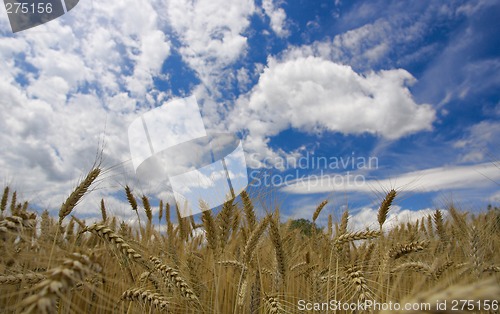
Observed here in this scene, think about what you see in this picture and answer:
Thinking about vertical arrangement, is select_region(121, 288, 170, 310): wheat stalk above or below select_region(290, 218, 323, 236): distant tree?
below

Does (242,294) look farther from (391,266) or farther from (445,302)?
(445,302)

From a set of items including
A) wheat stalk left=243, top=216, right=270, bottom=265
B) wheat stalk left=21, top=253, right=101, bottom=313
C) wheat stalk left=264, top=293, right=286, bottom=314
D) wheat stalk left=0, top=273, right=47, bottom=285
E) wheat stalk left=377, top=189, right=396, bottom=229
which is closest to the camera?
wheat stalk left=21, top=253, right=101, bottom=313

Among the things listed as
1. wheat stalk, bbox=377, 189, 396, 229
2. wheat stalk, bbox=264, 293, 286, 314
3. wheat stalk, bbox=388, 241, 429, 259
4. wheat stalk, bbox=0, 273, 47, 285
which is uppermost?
wheat stalk, bbox=377, 189, 396, 229

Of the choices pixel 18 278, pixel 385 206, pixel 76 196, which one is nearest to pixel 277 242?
pixel 385 206

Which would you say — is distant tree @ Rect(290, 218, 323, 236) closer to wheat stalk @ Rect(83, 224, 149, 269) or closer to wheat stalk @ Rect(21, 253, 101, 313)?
wheat stalk @ Rect(83, 224, 149, 269)

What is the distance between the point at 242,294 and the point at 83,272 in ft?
6.64

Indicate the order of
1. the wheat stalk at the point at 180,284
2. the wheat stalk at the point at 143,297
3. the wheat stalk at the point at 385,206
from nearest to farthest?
the wheat stalk at the point at 143,297 < the wheat stalk at the point at 180,284 < the wheat stalk at the point at 385,206

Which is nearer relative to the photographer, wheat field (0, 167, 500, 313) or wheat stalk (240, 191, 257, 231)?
Result: wheat field (0, 167, 500, 313)

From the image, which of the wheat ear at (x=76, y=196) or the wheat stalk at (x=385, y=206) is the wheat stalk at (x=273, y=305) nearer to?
the wheat stalk at (x=385, y=206)

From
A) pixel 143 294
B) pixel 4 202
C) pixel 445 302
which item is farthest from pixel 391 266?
pixel 4 202

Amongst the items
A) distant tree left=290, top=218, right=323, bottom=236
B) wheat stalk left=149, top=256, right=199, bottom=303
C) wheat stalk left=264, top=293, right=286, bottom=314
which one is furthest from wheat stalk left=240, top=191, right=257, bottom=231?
distant tree left=290, top=218, right=323, bottom=236

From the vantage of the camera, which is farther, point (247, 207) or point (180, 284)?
point (247, 207)

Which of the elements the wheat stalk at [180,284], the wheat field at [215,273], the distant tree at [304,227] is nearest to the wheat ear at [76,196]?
the wheat field at [215,273]

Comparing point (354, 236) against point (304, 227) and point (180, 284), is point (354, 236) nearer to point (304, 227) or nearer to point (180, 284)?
point (180, 284)
